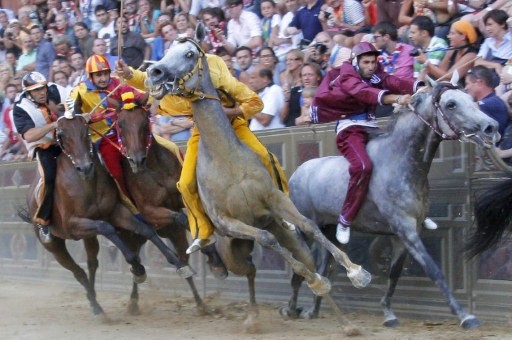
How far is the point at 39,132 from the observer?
1101cm

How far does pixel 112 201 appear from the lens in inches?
432

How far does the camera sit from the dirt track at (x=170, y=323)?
9320 mm

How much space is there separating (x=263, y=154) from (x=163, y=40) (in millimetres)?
6537

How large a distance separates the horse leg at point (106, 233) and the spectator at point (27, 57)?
8.02 m

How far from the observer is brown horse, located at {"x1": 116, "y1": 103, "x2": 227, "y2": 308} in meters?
10.6

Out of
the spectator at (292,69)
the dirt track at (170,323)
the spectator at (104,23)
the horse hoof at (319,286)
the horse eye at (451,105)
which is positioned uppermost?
the horse eye at (451,105)

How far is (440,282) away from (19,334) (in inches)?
171

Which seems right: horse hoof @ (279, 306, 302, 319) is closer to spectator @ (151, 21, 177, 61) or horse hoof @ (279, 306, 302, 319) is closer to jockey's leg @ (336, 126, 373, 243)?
jockey's leg @ (336, 126, 373, 243)

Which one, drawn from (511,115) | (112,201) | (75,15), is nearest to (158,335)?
(112,201)

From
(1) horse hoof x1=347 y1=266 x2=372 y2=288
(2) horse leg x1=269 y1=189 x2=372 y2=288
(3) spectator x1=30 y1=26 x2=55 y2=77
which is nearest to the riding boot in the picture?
(2) horse leg x1=269 y1=189 x2=372 y2=288

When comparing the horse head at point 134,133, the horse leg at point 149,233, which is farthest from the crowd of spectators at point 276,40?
the horse leg at point 149,233

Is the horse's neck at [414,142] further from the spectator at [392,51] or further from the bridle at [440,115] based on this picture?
the spectator at [392,51]

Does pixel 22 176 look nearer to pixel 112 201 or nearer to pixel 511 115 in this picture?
pixel 112 201

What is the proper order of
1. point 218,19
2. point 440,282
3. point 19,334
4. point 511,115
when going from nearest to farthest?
point 440,282, point 511,115, point 19,334, point 218,19
